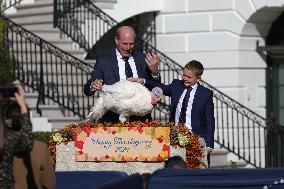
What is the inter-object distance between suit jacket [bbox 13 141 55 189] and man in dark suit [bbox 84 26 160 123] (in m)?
3.57

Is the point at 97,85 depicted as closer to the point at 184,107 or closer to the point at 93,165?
the point at 93,165

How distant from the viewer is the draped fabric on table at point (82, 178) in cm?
1094

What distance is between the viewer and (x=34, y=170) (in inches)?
345

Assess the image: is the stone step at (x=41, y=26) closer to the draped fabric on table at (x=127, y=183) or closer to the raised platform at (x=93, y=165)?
the raised platform at (x=93, y=165)

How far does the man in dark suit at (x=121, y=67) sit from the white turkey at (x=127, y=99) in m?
0.32

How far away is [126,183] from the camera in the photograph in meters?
10.0

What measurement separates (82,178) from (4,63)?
29.0 ft

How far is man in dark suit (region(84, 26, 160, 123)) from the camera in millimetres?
12422

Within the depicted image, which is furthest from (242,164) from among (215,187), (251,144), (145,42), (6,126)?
(6,126)

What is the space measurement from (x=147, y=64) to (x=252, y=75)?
9.30 meters

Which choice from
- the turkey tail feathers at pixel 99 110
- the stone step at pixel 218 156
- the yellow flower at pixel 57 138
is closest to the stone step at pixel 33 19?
the stone step at pixel 218 156

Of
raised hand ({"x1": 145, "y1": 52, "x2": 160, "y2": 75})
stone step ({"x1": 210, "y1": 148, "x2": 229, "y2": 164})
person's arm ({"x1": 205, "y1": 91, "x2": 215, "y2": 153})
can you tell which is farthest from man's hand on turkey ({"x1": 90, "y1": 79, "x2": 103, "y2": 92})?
stone step ({"x1": 210, "y1": 148, "x2": 229, "y2": 164})

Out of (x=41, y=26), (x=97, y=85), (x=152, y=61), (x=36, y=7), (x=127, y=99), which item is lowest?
(x=127, y=99)

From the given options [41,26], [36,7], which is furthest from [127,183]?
[36,7]
